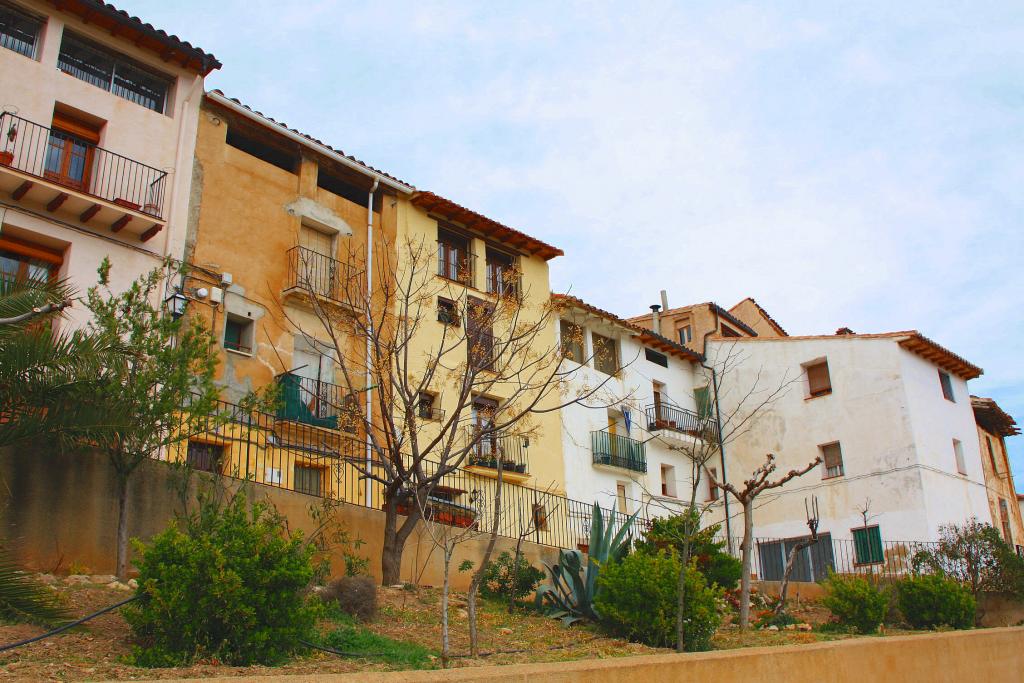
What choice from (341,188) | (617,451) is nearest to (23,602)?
(341,188)

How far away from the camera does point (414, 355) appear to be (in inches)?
903

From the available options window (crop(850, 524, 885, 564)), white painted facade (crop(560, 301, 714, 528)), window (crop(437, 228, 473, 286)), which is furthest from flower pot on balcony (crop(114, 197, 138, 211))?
window (crop(850, 524, 885, 564))

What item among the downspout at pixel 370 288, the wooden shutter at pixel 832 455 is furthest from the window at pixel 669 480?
the downspout at pixel 370 288

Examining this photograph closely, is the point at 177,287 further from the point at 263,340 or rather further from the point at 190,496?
the point at 190,496

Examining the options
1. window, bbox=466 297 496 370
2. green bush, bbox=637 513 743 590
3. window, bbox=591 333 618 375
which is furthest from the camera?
window, bbox=591 333 618 375

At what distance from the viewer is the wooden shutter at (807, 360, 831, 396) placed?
3075cm

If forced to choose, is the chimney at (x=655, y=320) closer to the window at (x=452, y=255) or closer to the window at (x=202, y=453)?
the window at (x=452, y=255)

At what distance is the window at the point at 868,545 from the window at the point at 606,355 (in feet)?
28.3

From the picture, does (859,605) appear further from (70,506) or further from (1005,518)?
(1005,518)

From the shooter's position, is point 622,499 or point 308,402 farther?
point 622,499

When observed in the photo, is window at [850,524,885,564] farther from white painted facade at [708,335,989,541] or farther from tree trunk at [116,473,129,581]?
tree trunk at [116,473,129,581]

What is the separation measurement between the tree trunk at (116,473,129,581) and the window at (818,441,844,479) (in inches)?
925

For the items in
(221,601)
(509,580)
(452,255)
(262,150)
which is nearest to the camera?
(221,601)

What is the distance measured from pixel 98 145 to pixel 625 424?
17.3 meters
